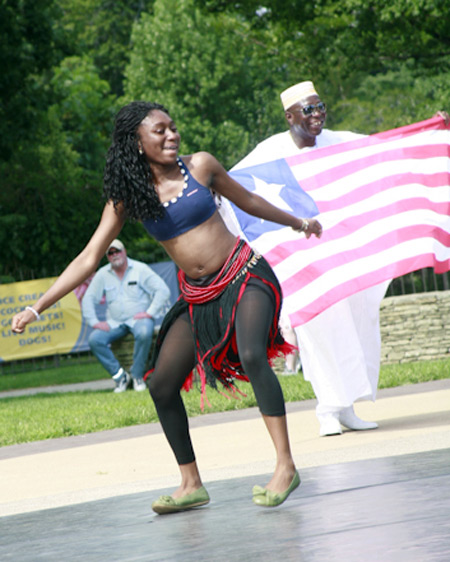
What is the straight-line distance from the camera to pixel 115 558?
367cm

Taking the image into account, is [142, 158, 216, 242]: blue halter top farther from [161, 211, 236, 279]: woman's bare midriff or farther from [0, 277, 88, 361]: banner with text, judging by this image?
[0, 277, 88, 361]: banner with text

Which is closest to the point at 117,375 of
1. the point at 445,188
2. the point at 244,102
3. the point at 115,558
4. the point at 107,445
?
the point at 107,445

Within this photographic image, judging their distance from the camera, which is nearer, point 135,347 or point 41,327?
point 135,347

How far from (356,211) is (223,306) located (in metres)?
3.30

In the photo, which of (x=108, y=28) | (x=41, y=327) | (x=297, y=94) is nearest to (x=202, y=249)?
(x=297, y=94)

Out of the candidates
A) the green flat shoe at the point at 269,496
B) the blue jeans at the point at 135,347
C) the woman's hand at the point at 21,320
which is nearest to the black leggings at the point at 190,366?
the green flat shoe at the point at 269,496

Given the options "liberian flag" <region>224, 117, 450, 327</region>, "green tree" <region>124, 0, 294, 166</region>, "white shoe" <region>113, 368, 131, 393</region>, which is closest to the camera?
"liberian flag" <region>224, 117, 450, 327</region>

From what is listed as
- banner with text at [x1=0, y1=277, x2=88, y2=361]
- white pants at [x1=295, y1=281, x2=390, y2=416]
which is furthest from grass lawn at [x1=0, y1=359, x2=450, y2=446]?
banner with text at [x1=0, y1=277, x2=88, y2=361]

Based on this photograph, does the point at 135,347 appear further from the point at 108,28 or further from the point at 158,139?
the point at 108,28

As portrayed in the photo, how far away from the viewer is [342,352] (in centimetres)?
711

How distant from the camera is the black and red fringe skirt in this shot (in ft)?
15.9

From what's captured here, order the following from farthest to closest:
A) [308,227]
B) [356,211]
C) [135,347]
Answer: [135,347] → [356,211] → [308,227]

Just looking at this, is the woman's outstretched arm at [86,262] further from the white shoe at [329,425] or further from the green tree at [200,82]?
the green tree at [200,82]

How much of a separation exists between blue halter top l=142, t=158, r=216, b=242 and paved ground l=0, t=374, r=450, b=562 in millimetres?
1261
